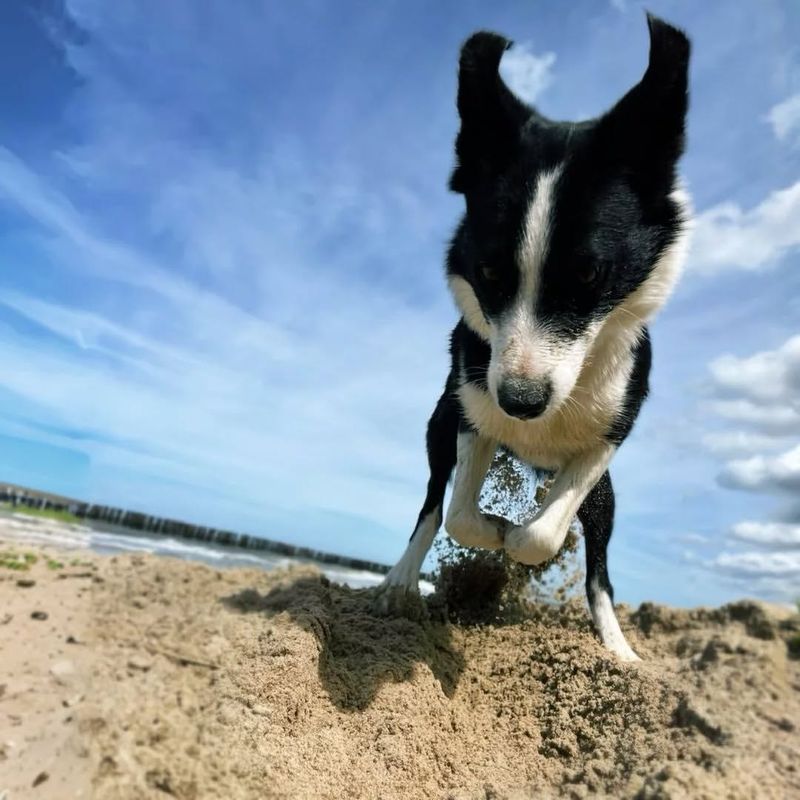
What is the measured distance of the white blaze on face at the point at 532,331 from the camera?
10.9ft

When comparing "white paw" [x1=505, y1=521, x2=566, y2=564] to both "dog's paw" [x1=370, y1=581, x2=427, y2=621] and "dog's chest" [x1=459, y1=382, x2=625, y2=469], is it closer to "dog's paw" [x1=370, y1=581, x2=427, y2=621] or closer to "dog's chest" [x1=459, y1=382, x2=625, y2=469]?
"dog's chest" [x1=459, y1=382, x2=625, y2=469]

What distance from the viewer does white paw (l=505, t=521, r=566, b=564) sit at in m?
3.93

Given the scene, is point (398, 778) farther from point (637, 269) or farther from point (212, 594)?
point (637, 269)

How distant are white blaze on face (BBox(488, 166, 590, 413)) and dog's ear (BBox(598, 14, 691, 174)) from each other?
1.76 ft

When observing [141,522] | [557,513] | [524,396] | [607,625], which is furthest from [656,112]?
[141,522]

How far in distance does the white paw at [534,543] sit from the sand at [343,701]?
746mm

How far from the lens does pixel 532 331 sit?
3.37 m

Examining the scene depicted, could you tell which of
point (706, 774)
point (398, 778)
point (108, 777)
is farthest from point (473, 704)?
point (108, 777)

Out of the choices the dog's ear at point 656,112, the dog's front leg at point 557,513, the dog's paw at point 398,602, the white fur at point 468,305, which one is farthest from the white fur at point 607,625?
the dog's ear at point 656,112

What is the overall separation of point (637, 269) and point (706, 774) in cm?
249

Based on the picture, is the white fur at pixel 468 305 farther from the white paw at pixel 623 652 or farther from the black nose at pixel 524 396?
the white paw at pixel 623 652

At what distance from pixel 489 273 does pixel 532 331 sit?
41 centimetres

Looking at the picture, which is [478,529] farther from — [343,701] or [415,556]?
[343,701]

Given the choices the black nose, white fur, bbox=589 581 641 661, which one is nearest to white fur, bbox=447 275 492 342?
the black nose
